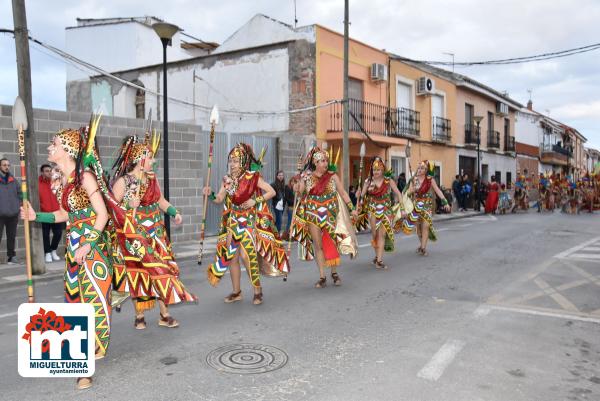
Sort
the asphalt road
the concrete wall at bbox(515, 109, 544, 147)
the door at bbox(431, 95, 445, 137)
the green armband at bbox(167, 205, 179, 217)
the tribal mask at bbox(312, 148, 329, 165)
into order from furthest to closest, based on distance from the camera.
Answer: the concrete wall at bbox(515, 109, 544, 147) → the door at bbox(431, 95, 445, 137) → the tribal mask at bbox(312, 148, 329, 165) → the green armband at bbox(167, 205, 179, 217) → the asphalt road

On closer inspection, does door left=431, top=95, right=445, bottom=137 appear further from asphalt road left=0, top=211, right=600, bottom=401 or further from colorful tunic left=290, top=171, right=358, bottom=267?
colorful tunic left=290, top=171, right=358, bottom=267

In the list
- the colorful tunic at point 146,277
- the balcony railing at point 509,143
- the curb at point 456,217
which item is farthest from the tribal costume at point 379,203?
the balcony railing at point 509,143

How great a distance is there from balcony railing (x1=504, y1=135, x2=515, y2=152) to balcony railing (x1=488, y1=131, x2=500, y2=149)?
5.98ft

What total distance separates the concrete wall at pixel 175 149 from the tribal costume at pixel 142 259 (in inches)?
242

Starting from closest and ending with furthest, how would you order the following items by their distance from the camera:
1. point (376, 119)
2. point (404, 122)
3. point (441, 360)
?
point (441, 360) < point (376, 119) < point (404, 122)

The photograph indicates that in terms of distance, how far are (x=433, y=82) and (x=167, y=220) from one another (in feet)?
59.4

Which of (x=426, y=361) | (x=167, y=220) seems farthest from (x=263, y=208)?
(x=167, y=220)

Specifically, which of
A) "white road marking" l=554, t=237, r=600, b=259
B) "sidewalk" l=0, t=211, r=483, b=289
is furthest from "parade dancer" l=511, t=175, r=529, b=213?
"sidewalk" l=0, t=211, r=483, b=289

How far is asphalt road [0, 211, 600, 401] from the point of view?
3.60 metres

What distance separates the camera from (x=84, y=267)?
3.75 metres

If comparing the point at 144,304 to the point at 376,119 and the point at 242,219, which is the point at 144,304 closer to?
the point at 242,219

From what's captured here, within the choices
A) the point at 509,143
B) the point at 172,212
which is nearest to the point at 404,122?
the point at 509,143

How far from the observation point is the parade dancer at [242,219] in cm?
577

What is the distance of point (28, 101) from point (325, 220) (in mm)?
4943
